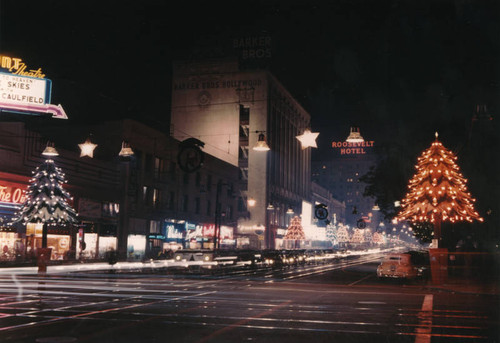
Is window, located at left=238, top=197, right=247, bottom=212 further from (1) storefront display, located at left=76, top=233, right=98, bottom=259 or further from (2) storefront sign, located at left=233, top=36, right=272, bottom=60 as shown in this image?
(1) storefront display, located at left=76, top=233, right=98, bottom=259

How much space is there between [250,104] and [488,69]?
6581 centimetres

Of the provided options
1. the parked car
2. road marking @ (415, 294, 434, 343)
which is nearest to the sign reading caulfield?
the parked car

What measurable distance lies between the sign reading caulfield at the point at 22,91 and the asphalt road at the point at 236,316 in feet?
42.1

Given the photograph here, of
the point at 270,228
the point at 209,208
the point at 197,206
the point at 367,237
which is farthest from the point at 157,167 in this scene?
the point at 367,237

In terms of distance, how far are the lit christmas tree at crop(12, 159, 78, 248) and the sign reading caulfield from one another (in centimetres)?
774

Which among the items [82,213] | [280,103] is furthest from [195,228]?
[280,103]

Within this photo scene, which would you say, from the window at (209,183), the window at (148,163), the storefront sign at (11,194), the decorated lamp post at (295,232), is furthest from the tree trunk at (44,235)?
the decorated lamp post at (295,232)

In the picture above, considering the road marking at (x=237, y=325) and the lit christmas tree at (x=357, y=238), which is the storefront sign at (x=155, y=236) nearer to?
the road marking at (x=237, y=325)

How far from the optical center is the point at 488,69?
25422 mm

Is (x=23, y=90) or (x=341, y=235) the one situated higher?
(x=23, y=90)

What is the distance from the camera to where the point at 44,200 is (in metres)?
39.2

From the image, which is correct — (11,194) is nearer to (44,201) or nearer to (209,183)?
(44,201)

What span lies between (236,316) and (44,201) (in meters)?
28.9

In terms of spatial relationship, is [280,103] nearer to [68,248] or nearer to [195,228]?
[195,228]
